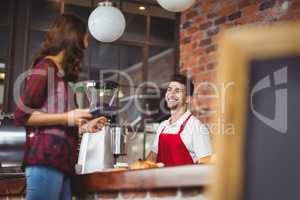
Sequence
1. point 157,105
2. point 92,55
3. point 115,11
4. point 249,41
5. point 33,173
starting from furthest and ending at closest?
point 157,105, point 92,55, point 115,11, point 33,173, point 249,41

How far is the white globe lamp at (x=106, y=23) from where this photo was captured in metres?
2.95

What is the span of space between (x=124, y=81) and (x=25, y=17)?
3.70ft

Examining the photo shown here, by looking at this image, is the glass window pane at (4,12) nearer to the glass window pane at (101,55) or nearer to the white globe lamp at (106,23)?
the glass window pane at (101,55)

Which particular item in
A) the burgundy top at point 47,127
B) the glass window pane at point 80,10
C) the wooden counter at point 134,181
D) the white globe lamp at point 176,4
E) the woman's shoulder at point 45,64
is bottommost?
the wooden counter at point 134,181

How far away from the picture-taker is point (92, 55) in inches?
187

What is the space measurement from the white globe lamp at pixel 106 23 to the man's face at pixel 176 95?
19.2 inches

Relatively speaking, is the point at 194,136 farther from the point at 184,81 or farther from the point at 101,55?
the point at 101,55

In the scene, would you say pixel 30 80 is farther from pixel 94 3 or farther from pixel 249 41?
pixel 94 3

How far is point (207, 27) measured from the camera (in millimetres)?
3695

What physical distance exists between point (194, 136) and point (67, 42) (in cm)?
128

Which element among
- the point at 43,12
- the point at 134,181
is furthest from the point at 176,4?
the point at 43,12

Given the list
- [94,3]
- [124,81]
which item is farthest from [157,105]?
[94,3]

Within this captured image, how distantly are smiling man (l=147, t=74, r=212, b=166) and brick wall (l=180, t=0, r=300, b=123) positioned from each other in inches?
11.8

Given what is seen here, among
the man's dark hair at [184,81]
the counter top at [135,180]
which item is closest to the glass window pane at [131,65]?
the man's dark hair at [184,81]
